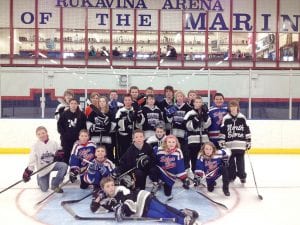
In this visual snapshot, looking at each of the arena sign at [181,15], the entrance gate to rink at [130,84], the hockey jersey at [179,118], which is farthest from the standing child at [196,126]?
the arena sign at [181,15]

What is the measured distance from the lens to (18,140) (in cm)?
739

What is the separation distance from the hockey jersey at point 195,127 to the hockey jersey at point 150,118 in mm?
331

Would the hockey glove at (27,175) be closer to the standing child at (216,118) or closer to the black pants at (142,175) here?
the black pants at (142,175)

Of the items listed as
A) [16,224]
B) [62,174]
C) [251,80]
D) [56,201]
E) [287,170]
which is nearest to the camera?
[16,224]

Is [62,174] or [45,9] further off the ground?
[45,9]

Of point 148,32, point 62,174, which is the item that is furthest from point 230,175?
point 148,32

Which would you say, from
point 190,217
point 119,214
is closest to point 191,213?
point 190,217

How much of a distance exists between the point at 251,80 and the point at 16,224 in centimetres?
585

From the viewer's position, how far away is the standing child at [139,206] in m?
3.65

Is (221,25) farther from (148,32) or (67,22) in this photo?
(67,22)

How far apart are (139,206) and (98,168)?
34.3 inches

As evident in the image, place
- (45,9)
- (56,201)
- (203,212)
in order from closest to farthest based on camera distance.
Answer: (203,212), (56,201), (45,9)

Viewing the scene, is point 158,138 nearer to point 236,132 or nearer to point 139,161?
point 139,161

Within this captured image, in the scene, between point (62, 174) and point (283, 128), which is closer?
point (62, 174)
